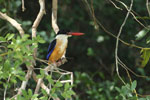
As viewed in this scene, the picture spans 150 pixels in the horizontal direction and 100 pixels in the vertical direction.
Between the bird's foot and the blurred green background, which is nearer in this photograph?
the bird's foot

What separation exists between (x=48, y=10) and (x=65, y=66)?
1257 millimetres

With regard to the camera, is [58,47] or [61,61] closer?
[61,61]

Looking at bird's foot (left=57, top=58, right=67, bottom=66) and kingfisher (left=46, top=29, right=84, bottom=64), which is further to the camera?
kingfisher (left=46, top=29, right=84, bottom=64)

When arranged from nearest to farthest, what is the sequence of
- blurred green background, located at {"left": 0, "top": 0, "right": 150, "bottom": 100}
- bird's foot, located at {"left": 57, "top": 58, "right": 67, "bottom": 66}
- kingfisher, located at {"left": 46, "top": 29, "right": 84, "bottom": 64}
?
bird's foot, located at {"left": 57, "top": 58, "right": 67, "bottom": 66}
kingfisher, located at {"left": 46, "top": 29, "right": 84, "bottom": 64}
blurred green background, located at {"left": 0, "top": 0, "right": 150, "bottom": 100}

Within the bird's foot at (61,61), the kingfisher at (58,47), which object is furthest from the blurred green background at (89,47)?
the bird's foot at (61,61)

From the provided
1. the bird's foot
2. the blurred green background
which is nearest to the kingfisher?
the bird's foot

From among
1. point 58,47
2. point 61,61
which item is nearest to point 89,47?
point 58,47

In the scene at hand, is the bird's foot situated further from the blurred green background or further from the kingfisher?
the blurred green background

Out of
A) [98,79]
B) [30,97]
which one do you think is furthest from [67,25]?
[30,97]

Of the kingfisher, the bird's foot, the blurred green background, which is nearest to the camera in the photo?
the bird's foot

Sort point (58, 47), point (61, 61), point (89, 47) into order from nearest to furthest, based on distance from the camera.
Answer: point (61, 61) → point (58, 47) → point (89, 47)

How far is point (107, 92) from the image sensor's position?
4285 millimetres

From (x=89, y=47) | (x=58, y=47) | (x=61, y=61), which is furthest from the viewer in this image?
(x=89, y=47)

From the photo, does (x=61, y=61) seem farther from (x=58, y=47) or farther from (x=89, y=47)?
(x=89, y=47)
